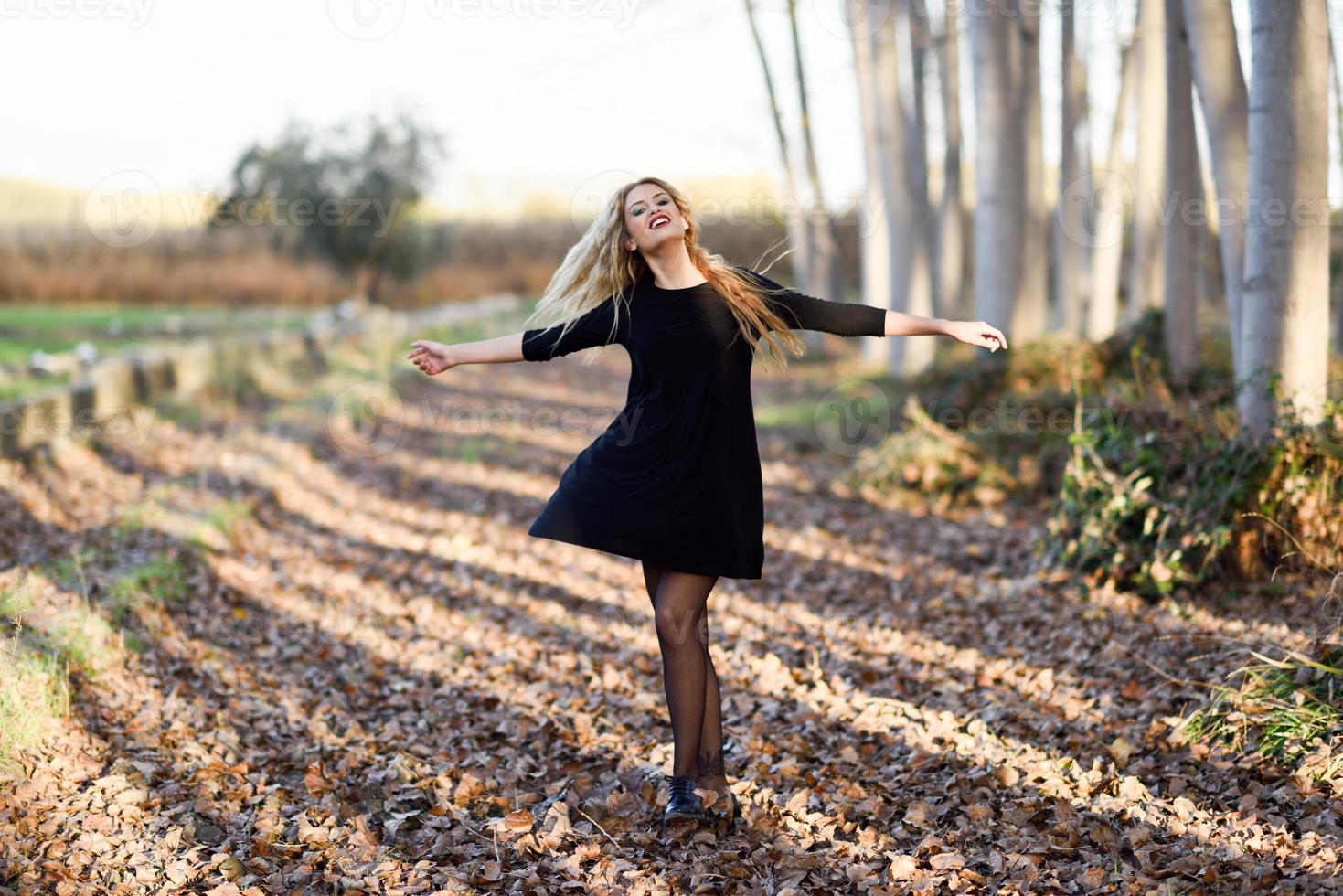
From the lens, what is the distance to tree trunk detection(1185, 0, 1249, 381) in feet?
22.1

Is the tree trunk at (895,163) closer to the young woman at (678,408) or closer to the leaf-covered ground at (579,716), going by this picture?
the leaf-covered ground at (579,716)

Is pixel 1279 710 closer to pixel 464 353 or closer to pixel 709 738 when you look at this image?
pixel 709 738

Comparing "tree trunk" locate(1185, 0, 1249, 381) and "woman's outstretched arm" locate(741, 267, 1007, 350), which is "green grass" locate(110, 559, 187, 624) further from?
"tree trunk" locate(1185, 0, 1249, 381)

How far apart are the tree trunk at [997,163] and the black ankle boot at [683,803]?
7.31 m

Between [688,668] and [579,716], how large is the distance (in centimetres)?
144

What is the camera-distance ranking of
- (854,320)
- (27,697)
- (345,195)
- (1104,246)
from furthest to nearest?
(345,195) < (1104,246) < (27,697) < (854,320)

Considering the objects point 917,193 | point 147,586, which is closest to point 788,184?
point 917,193

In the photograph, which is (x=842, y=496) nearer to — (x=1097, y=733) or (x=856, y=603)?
(x=856, y=603)

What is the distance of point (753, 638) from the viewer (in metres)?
6.23

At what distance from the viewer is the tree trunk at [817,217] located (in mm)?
16625

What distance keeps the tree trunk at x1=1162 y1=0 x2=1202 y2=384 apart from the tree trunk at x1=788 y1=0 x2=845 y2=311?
7.96m

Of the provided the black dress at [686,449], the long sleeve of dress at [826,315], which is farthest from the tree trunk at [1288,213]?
the black dress at [686,449]

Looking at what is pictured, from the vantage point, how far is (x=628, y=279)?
3990 mm

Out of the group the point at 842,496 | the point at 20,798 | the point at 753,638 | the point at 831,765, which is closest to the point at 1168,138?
the point at 842,496
